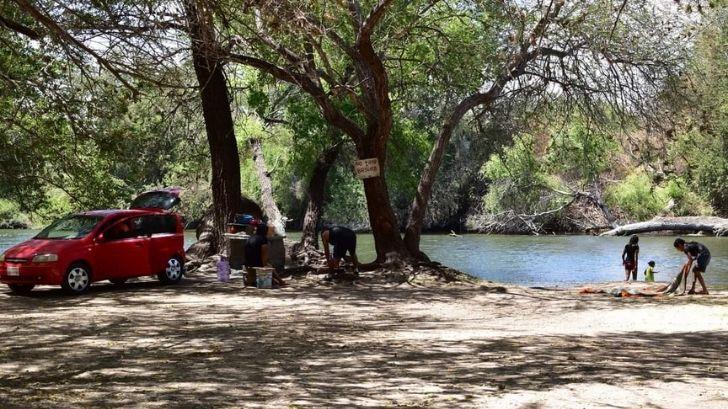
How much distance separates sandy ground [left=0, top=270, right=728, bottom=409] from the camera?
26.3ft

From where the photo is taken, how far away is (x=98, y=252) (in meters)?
17.7

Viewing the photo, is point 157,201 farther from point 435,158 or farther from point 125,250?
point 435,158

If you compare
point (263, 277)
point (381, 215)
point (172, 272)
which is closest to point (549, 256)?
point (381, 215)

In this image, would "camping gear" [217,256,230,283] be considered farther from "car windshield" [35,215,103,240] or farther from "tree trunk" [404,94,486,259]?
"tree trunk" [404,94,486,259]

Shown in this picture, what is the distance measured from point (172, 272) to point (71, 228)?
7.30ft

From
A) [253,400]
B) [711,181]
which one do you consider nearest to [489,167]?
[711,181]

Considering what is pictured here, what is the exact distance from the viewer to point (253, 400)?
7.82m

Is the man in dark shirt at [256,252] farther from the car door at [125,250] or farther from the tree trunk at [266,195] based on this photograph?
the tree trunk at [266,195]

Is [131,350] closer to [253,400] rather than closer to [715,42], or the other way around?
[253,400]

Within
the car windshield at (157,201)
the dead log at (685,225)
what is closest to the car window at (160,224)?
the car windshield at (157,201)

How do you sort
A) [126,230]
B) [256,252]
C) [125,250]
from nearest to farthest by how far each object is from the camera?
[125,250] → [126,230] → [256,252]

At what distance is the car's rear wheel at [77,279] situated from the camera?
1714 centimetres

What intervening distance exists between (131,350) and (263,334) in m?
1.98

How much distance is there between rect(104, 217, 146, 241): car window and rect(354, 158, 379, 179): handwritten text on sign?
461 centimetres
